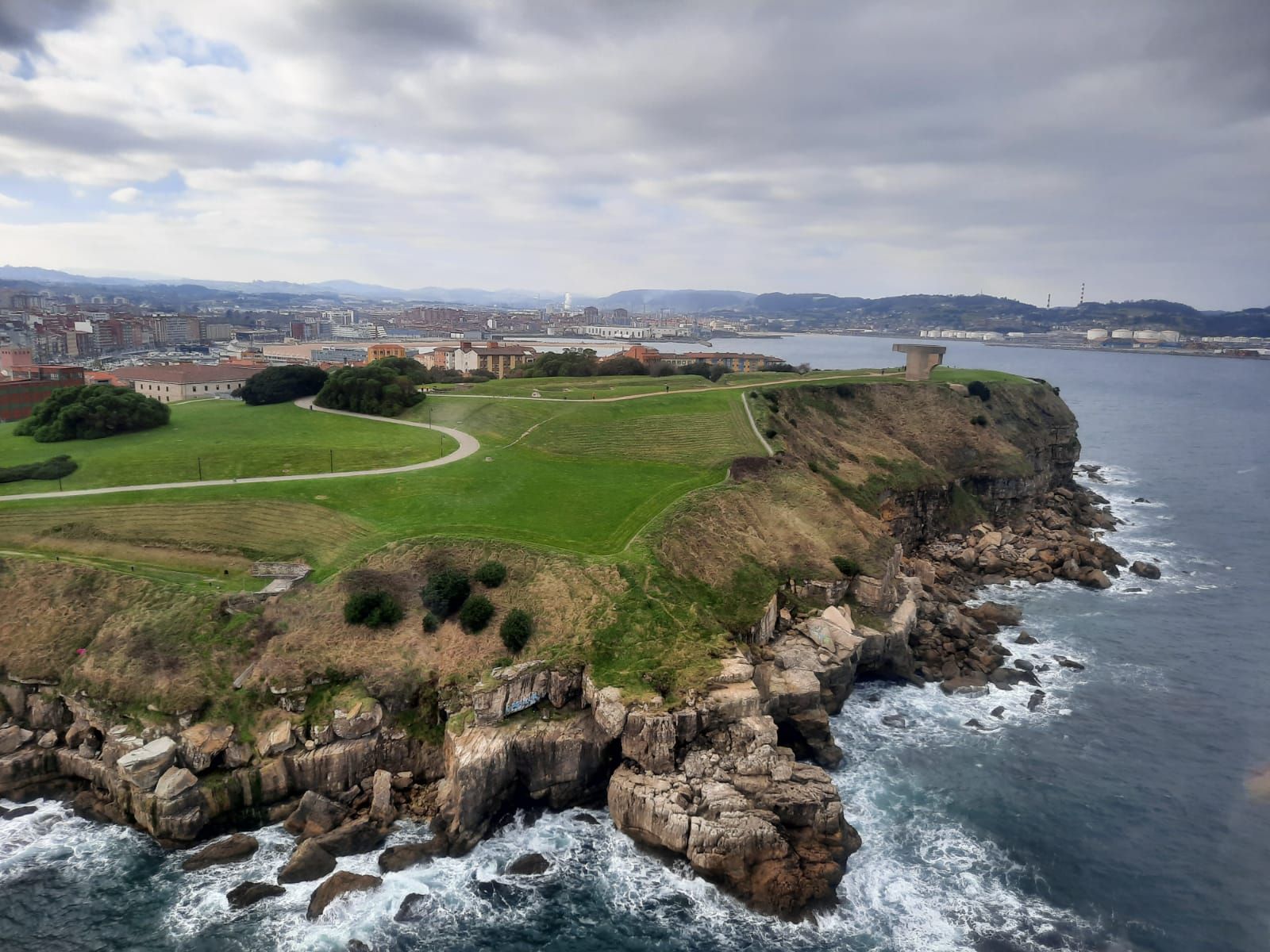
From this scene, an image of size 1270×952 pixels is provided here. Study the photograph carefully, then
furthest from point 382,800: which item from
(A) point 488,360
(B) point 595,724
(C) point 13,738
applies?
(A) point 488,360

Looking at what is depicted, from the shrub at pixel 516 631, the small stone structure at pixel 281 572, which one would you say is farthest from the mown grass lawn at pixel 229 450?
the shrub at pixel 516 631

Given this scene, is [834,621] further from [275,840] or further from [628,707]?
[275,840]

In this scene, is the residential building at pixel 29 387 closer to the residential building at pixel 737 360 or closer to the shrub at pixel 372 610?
the shrub at pixel 372 610

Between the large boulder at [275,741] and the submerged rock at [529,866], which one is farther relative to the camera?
the large boulder at [275,741]

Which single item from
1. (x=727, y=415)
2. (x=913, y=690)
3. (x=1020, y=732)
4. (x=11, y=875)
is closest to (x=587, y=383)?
(x=727, y=415)

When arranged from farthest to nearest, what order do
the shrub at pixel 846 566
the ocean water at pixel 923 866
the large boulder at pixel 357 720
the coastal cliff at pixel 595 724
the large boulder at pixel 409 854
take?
1. the shrub at pixel 846 566
2. the large boulder at pixel 357 720
3. the coastal cliff at pixel 595 724
4. the large boulder at pixel 409 854
5. the ocean water at pixel 923 866

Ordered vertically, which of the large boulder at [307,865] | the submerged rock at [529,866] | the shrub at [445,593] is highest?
the shrub at [445,593]

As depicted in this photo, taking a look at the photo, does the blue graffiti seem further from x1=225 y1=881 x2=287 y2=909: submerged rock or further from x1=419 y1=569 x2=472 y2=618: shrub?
x1=225 y1=881 x2=287 y2=909: submerged rock

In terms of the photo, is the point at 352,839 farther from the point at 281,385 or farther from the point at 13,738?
the point at 281,385
